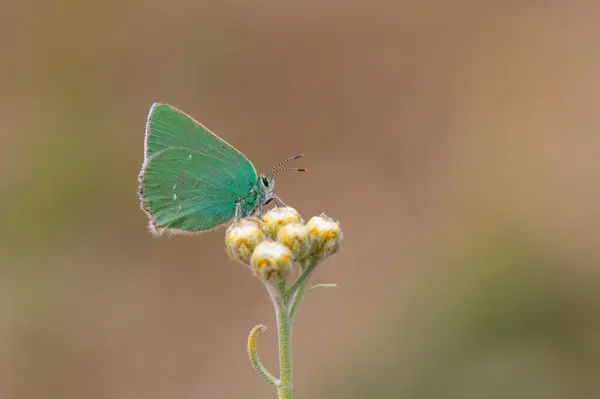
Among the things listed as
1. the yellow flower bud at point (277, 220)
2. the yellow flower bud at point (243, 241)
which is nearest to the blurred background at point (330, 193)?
the yellow flower bud at point (277, 220)

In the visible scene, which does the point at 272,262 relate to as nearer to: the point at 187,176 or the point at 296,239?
the point at 296,239

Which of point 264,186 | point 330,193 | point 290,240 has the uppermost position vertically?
point 330,193

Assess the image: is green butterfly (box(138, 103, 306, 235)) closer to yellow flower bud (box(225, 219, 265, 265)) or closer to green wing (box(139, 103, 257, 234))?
green wing (box(139, 103, 257, 234))

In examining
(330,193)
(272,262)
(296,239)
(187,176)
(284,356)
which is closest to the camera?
(284,356)

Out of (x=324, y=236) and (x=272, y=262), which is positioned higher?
(x=324, y=236)

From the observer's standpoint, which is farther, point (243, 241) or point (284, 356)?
point (243, 241)

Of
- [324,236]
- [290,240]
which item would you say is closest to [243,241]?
[290,240]

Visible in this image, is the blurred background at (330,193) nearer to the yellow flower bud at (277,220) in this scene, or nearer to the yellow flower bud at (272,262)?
the yellow flower bud at (277,220)
